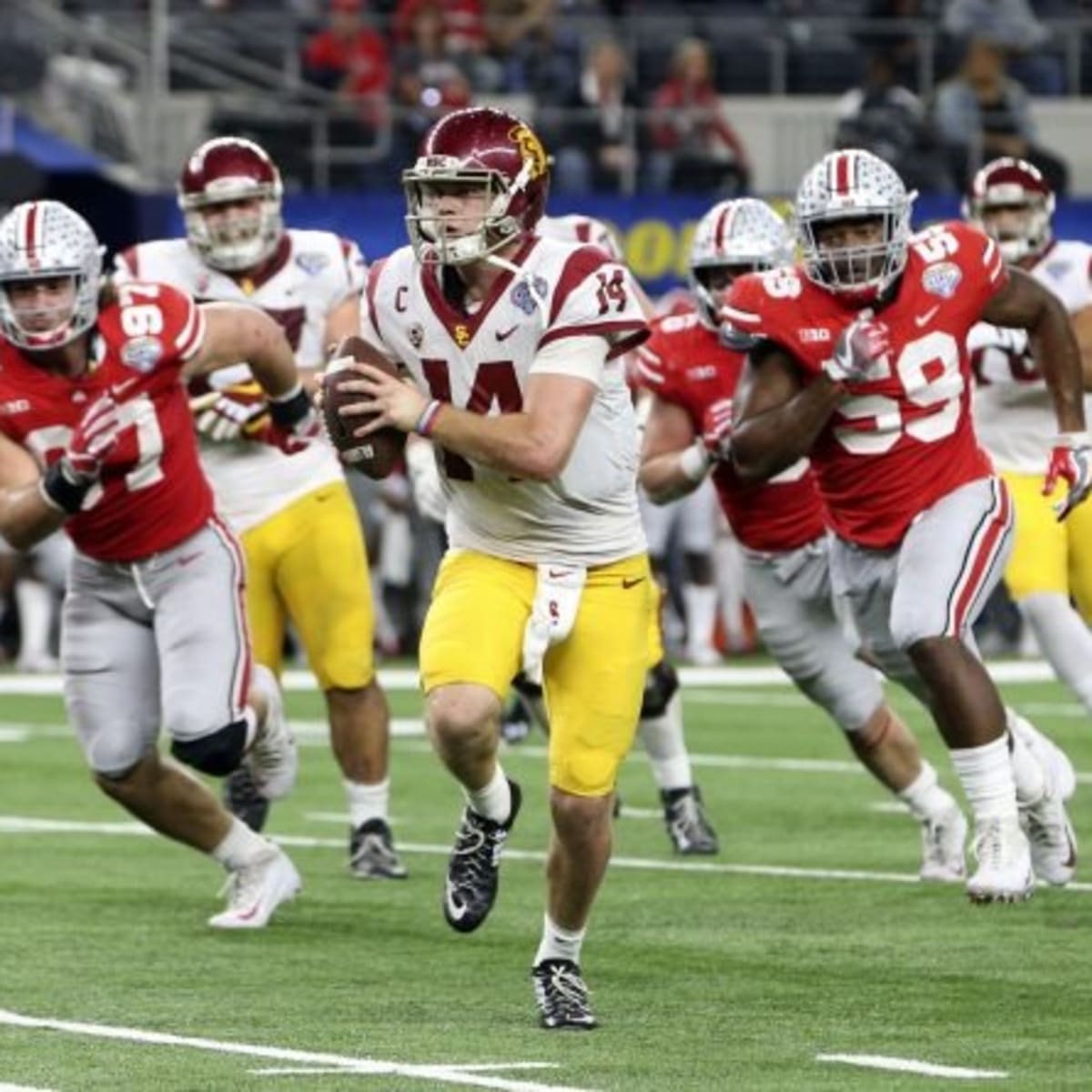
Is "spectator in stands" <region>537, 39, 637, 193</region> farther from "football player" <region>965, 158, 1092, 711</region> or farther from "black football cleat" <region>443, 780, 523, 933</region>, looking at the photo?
"black football cleat" <region>443, 780, 523, 933</region>

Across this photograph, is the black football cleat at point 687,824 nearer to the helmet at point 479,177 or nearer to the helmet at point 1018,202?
the helmet at point 1018,202

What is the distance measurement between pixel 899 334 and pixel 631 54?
12019 mm

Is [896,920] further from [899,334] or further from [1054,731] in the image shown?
[1054,731]

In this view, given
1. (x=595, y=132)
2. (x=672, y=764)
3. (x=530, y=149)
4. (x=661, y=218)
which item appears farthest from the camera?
(x=595, y=132)

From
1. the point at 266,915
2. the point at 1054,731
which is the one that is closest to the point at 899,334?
the point at 266,915

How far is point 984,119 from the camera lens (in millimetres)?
18641

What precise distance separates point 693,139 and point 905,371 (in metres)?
11.0

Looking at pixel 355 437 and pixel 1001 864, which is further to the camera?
pixel 1001 864

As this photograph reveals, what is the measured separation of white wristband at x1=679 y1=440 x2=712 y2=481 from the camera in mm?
8797

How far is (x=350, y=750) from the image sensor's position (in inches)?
359

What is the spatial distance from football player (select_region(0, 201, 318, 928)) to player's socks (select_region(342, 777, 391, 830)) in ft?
3.18

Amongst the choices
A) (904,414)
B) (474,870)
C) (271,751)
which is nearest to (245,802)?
(271,751)

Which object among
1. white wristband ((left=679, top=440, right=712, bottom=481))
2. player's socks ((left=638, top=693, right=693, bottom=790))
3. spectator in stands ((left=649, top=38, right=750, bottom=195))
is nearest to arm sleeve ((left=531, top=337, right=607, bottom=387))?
white wristband ((left=679, top=440, right=712, bottom=481))

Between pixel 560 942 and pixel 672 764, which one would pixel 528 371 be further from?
pixel 672 764
